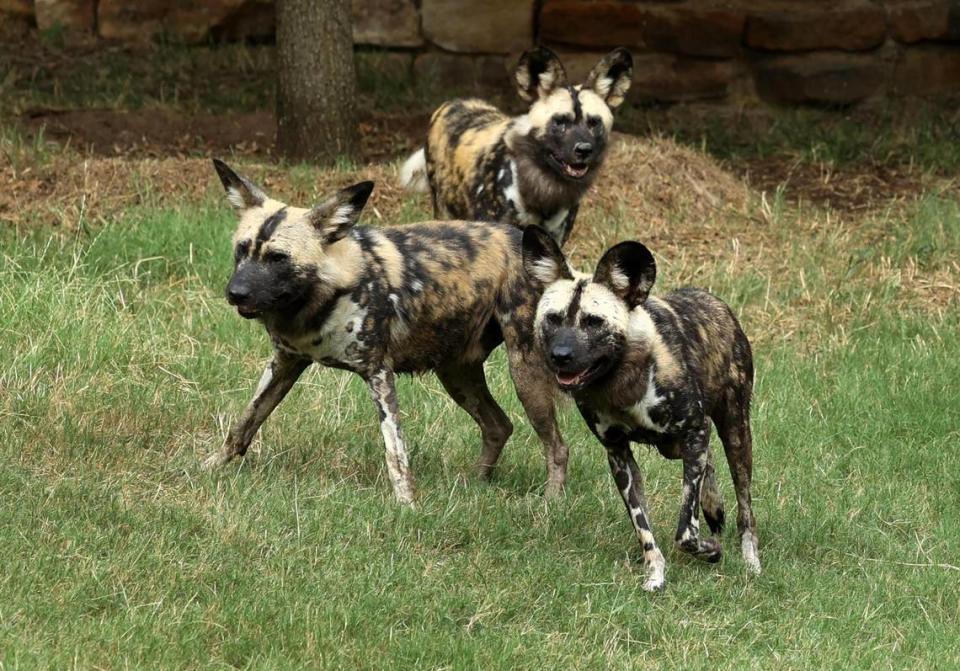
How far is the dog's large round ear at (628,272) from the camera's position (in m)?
4.32

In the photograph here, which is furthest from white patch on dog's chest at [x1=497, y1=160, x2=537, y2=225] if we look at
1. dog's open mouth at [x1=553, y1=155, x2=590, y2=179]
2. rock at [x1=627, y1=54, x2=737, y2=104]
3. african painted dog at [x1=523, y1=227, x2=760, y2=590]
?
rock at [x1=627, y1=54, x2=737, y2=104]

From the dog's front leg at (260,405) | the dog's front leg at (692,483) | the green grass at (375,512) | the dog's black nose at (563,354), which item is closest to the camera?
the green grass at (375,512)

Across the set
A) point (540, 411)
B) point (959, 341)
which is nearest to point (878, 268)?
point (959, 341)

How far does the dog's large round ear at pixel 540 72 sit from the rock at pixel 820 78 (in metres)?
3.57

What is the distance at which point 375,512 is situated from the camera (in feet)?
15.9

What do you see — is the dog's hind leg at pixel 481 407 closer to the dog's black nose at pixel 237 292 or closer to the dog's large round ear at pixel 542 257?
the dog's black nose at pixel 237 292

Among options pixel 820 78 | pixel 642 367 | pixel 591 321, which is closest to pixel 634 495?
pixel 642 367

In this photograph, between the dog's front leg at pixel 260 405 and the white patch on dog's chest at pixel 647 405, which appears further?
the dog's front leg at pixel 260 405

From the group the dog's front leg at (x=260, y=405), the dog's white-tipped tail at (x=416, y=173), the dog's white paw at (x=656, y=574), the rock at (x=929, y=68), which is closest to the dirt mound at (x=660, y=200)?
the dog's white-tipped tail at (x=416, y=173)

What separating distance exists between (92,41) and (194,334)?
4985 millimetres

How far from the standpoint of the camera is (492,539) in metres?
4.84

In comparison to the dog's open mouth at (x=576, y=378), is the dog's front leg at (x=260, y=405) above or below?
below

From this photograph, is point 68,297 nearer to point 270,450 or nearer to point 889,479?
point 270,450

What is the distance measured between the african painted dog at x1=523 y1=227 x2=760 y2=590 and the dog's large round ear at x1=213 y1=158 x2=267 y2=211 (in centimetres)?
102
